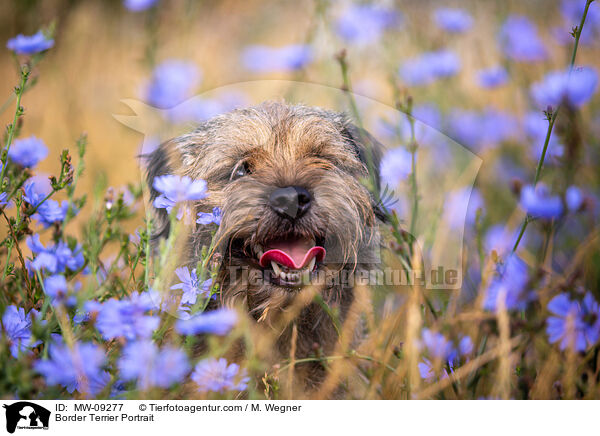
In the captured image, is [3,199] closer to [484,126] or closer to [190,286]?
[190,286]

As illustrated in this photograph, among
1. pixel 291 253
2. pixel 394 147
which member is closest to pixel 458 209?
pixel 394 147

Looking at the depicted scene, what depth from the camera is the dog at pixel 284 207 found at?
182 cm

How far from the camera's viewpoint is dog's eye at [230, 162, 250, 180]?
6.59 feet

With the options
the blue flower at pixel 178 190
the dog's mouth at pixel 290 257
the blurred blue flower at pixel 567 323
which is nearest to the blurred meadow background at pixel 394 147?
the blurred blue flower at pixel 567 323

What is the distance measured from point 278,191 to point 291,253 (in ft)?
0.73

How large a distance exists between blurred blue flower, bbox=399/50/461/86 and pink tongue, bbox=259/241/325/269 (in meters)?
1.53

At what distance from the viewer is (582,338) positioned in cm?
167

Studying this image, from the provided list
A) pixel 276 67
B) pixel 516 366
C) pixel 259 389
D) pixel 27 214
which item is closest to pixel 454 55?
pixel 276 67

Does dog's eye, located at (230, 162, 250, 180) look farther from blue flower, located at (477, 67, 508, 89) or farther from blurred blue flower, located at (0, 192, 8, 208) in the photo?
blue flower, located at (477, 67, 508, 89)

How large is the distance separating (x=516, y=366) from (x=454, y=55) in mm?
2088

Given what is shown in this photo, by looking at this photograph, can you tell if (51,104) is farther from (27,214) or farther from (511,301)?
(511,301)

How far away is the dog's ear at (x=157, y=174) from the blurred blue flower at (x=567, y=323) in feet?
4.52

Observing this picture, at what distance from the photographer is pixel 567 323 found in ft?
5.35
